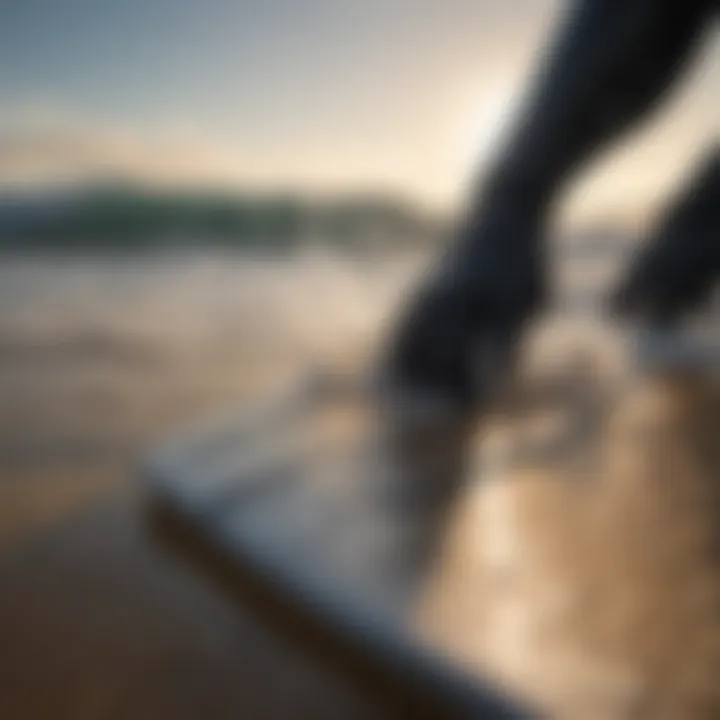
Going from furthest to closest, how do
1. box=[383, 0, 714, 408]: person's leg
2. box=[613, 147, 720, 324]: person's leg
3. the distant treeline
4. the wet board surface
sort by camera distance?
box=[613, 147, 720, 324]: person's leg, the distant treeline, box=[383, 0, 714, 408]: person's leg, the wet board surface

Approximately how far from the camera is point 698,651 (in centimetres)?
28

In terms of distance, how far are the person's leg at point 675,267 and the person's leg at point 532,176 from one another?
27 cm

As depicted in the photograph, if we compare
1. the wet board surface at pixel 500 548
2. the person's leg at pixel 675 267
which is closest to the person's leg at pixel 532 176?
the wet board surface at pixel 500 548

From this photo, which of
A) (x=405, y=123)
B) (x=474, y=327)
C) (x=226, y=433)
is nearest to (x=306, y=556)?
(x=226, y=433)

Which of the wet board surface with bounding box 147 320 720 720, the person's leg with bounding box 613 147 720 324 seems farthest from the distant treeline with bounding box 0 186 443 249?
the person's leg with bounding box 613 147 720 324

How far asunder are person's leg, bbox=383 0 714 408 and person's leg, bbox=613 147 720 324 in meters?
0.27

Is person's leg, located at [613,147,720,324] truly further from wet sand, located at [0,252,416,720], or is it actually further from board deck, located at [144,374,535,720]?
board deck, located at [144,374,535,720]

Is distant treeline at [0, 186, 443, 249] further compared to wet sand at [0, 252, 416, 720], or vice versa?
distant treeline at [0, 186, 443, 249]

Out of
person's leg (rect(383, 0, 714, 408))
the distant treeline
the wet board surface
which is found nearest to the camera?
the wet board surface

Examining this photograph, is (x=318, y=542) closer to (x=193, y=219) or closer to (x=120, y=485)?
(x=120, y=485)

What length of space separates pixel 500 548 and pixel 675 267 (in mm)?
537

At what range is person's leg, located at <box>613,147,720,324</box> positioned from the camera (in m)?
0.74

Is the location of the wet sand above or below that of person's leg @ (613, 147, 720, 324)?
below

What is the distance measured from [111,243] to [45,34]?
192 mm
